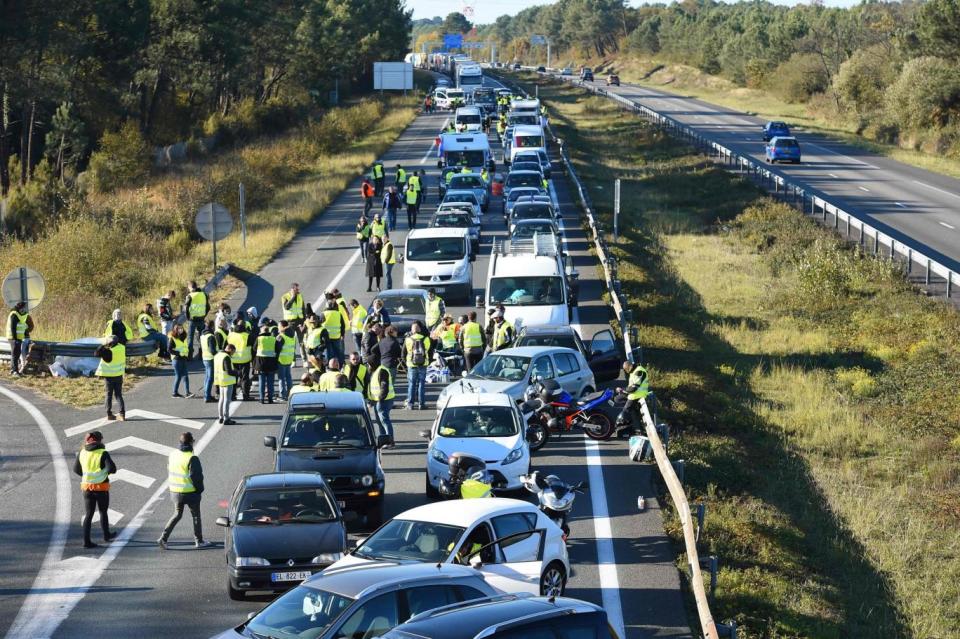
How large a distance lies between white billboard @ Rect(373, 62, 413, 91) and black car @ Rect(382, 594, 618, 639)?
104792mm

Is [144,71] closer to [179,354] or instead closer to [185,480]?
[179,354]

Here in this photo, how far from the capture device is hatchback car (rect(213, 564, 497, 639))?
1020 centimetres

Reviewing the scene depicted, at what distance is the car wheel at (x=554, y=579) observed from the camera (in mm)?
12930

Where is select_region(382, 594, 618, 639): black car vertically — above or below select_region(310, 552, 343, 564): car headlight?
above

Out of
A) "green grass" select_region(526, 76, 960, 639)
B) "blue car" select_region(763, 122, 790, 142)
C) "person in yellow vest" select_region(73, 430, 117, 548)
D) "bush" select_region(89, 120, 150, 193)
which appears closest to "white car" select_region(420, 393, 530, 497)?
"green grass" select_region(526, 76, 960, 639)

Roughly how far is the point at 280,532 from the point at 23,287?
46.9 feet

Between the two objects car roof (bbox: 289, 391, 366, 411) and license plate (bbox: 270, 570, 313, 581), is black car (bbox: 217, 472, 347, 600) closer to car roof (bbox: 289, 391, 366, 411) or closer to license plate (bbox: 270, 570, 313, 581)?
license plate (bbox: 270, 570, 313, 581)

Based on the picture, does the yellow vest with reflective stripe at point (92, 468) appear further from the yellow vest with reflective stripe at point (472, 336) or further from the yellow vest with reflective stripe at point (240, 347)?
the yellow vest with reflective stripe at point (472, 336)

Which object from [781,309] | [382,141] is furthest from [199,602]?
[382,141]

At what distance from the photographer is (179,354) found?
23422 millimetres

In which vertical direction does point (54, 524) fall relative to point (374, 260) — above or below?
below

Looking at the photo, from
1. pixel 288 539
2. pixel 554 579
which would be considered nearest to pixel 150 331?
pixel 288 539

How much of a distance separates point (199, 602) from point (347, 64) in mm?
99738

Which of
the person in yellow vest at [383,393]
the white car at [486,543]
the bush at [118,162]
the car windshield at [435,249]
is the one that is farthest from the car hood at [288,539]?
the bush at [118,162]
